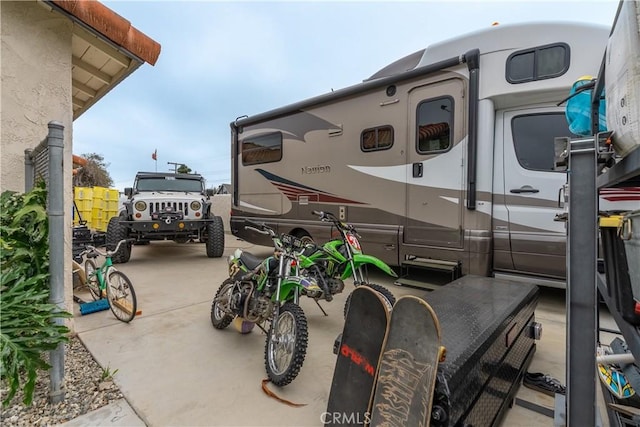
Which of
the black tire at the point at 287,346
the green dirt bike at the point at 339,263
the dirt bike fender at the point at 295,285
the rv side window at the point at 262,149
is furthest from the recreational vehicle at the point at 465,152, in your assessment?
the black tire at the point at 287,346

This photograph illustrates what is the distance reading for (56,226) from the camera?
180 centimetres

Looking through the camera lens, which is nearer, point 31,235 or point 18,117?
point 31,235

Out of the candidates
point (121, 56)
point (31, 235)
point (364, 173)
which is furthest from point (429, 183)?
point (31, 235)

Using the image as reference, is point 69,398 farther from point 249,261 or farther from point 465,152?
point 465,152

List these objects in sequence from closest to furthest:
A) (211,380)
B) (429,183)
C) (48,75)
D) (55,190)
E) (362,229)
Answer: (55,190) < (211,380) < (48,75) < (429,183) < (362,229)

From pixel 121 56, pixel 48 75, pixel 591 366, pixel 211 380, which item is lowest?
pixel 211 380

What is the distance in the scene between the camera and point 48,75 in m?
2.41

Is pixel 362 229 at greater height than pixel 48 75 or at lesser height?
lesser

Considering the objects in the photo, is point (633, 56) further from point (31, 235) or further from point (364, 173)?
point (364, 173)

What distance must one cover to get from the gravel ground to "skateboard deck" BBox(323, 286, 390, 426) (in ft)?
4.62

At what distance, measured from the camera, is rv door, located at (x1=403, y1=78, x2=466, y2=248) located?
3781 mm

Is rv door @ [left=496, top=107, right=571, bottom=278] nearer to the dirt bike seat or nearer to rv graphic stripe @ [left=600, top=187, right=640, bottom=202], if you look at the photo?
rv graphic stripe @ [left=600, top=187, right=640, bottom=202]

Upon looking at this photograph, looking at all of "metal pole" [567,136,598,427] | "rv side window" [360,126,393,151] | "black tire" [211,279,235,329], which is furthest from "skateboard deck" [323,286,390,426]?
"rv side window" [360,126,393,151]

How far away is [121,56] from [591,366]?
12.5 feet
